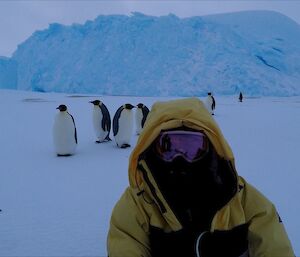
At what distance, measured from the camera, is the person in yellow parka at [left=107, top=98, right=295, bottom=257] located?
45.3 inches

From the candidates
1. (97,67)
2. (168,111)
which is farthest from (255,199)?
(97,67)

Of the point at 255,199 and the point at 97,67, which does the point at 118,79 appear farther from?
the point at 255,199

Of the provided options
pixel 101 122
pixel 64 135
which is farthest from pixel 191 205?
pixel 101 122

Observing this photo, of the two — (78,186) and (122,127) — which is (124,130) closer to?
(122,127)

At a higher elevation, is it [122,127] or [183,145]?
[183,145]

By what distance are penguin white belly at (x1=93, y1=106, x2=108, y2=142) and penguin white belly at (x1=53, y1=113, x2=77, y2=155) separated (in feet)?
2.63

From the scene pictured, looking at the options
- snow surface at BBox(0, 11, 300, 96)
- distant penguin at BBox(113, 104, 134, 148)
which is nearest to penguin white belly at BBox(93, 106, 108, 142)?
distant penguin at BBox(113, 104, 134, 148)

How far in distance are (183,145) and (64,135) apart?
3144mm

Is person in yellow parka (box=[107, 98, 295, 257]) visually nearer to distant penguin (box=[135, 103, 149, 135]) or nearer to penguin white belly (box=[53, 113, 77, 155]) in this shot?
penguin white belly (box=[53, 113, 77, 155])

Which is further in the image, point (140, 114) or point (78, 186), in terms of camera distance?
point (140, 114)

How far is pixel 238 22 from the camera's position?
88.7ft

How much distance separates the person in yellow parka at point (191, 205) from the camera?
1.15 m

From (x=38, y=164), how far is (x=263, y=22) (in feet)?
86.7

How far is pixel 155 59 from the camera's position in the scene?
2009 centimetres
